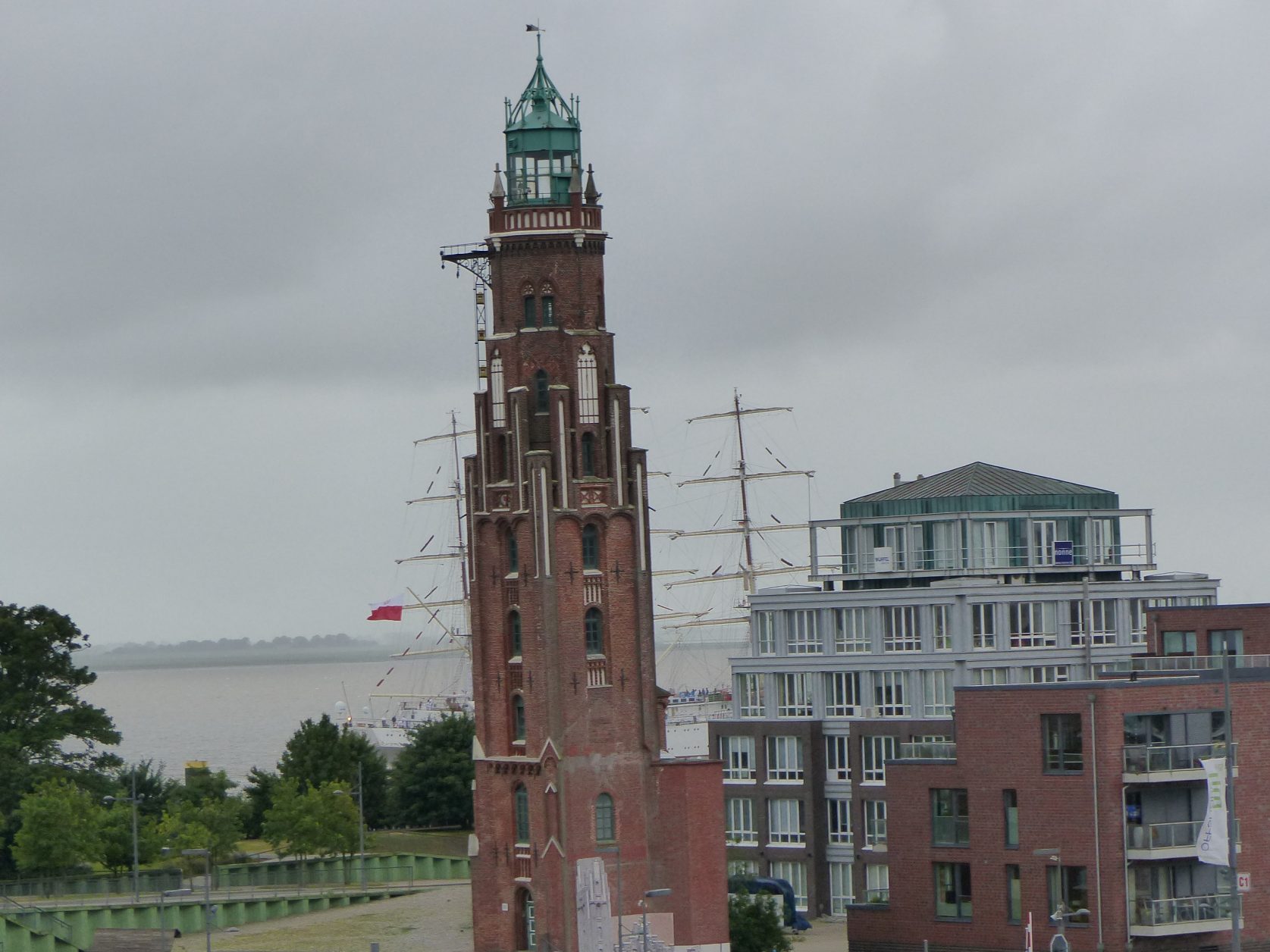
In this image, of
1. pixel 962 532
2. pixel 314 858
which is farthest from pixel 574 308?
pixel 314 858

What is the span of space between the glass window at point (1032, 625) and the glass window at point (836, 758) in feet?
27.7

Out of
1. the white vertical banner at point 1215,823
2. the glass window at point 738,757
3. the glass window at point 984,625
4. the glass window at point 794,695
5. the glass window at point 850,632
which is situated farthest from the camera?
the glass window at point 794,695

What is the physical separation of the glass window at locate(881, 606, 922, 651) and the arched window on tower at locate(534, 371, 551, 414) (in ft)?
77.3

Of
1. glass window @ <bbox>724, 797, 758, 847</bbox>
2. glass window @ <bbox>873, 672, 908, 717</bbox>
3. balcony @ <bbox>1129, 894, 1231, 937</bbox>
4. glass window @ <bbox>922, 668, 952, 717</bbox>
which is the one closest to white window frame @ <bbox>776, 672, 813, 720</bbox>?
glass window @ <bbox>873, 672, 908, 717</bbox>

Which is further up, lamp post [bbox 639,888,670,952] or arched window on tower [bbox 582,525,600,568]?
arched window on tower [bbox 582,525,600,568]

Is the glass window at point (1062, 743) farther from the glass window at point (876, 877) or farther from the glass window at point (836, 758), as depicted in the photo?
the glass window at point (836, 758)

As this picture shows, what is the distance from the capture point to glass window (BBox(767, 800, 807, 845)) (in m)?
104

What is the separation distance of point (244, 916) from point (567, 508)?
75.1 feet

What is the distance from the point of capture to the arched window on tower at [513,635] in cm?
8812

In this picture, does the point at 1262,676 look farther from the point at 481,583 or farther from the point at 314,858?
the point at 314,858

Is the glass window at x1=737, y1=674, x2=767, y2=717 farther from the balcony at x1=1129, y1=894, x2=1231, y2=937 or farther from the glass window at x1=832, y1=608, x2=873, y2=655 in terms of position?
the balcony at x1=1129, y1=894, x2=1231, y2=937

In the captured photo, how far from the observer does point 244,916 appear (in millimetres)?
96250

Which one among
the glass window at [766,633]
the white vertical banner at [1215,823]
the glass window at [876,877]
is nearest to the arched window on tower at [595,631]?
the glass window at [876,877]

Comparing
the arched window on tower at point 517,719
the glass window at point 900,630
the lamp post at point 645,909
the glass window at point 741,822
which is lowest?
the lamp post at point 645,909
